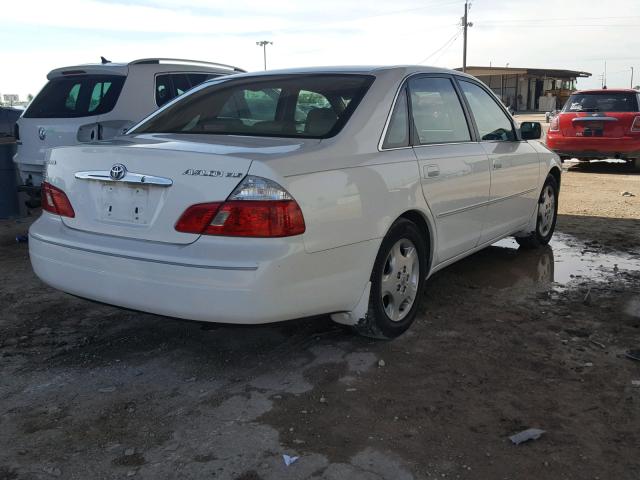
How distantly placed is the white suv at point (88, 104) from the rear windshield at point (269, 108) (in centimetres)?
244

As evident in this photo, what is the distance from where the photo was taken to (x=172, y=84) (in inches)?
281

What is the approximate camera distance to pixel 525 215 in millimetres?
5680

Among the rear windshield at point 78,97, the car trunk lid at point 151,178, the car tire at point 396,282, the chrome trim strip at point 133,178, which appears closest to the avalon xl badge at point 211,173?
the car trunk lid at point 151,178

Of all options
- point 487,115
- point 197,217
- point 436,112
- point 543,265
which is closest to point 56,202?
point 197,217

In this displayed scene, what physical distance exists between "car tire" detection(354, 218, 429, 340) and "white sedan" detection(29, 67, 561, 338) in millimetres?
11

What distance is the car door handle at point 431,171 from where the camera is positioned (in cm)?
393

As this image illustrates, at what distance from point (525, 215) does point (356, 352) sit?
266 cm

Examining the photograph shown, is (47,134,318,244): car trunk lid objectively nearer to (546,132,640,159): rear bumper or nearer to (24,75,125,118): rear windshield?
(24,75,125,118): rear windshield

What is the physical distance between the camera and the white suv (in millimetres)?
6418

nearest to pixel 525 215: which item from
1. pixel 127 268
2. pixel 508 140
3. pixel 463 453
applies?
pixel 508 140

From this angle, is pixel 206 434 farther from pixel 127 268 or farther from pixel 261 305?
pixel 127 268

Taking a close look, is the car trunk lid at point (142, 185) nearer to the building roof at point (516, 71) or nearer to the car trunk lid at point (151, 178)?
the car trunk lid at point (151, 178)

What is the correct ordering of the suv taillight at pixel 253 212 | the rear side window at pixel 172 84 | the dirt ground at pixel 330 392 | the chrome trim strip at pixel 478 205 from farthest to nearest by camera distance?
the rear side window at pixel 172 84 < the chrome trim strip at pixel 478 205 < the suv taillight at pixel 253 212 < the dirt ground at pixel 330 392

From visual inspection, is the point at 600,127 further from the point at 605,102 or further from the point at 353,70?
the point at 353,70
